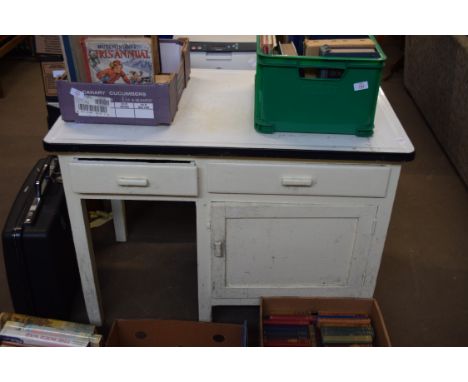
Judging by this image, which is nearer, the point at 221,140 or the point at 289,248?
the point at 221,140

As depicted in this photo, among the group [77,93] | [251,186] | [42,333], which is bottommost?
[42,333]

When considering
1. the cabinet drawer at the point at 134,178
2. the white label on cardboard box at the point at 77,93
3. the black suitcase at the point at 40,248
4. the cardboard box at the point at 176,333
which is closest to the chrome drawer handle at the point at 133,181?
the cabinet drawer at the point at 134,178

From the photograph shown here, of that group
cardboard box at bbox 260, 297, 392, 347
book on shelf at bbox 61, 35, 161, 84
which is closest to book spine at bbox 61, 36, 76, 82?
book on shelf at bbox 61, 35, 161, 84

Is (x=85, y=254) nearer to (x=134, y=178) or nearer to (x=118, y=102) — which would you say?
(x=134, y=178)

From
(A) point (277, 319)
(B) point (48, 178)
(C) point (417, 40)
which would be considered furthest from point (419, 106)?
(B) point (48, 178)

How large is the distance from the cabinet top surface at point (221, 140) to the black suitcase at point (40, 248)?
0.36 metres

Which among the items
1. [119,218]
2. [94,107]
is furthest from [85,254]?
[119,218]

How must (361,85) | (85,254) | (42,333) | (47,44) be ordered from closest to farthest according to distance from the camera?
(361,85), (42,333), (85,254), (47,44)

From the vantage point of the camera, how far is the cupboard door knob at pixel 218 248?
1630 mm

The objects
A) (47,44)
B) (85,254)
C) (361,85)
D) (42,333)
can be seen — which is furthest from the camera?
(47,44)

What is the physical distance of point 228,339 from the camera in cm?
171

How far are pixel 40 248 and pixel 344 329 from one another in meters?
1.04

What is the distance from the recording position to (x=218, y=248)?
1.64m

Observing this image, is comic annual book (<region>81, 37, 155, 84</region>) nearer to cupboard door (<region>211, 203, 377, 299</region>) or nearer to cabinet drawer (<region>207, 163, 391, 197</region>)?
cabinet drawer (<region>207, 163, 391, 197</region>)
